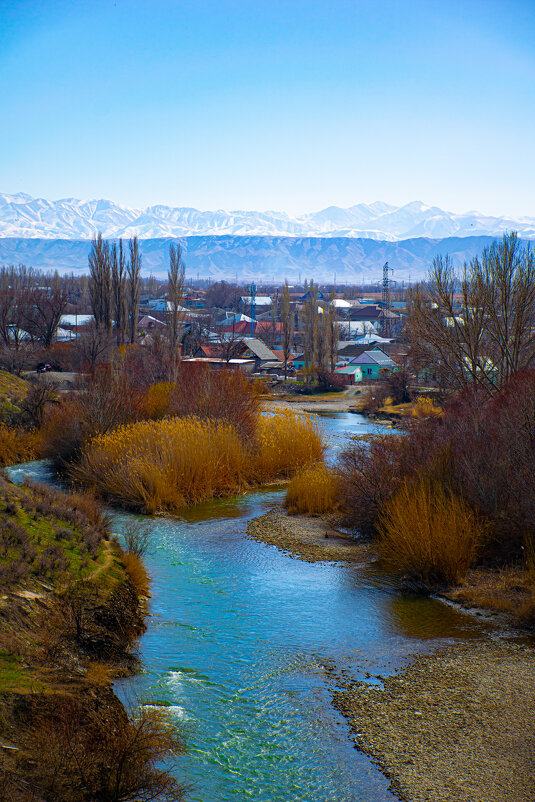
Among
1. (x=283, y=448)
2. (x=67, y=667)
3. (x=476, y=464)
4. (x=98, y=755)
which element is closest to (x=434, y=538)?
(x=476, y=464)

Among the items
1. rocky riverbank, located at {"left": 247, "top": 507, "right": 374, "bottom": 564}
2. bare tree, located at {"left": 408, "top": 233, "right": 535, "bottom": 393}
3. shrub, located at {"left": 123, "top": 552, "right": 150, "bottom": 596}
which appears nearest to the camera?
shrub, located at {"left": 123, "top": 552, "right": 150, "bottom": 596}

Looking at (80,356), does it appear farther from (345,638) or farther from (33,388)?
(345,638)

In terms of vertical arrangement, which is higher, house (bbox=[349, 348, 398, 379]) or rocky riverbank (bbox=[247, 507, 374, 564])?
rocky riverbank (bbox=[247, 507, 374, 564])

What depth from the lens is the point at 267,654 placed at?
981 centimetres

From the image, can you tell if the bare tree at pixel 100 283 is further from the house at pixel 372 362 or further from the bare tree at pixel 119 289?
the house at pixel 372 362

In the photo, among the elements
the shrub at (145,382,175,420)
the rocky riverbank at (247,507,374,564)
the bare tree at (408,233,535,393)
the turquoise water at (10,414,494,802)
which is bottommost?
the rocky riverbank at (247,507,374,564)

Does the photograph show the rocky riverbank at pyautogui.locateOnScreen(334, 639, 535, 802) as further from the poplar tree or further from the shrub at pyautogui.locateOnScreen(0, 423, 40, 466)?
the poplar tree

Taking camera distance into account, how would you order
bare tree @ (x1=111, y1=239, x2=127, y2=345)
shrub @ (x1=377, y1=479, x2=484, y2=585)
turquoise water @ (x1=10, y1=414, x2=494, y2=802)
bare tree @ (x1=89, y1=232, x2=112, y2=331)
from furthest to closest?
bare tree @ (x1=111, y1=239, x2=127, y2=345) < bare tree @ (x1=89, y1=232, x2=112, y2=331) < shrub @ (x1=377, y1=479, x2=484, y2=585) < turquoise water @ (x1=10, y1=414, x2=494, y2=802)

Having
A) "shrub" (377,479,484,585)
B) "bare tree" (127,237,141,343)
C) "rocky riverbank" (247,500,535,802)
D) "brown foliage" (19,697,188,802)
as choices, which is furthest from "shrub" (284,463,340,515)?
"bare tree" (127,237,141,343)

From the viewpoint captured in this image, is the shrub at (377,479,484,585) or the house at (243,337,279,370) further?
the house at (243,337,279,370)

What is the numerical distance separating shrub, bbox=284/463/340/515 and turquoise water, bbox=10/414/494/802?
109 inches

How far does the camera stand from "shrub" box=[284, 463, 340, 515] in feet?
59.5

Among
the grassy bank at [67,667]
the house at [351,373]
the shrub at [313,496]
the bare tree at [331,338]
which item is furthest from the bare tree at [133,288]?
the grassy bank at [67,667]

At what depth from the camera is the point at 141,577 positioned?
39.6ft
